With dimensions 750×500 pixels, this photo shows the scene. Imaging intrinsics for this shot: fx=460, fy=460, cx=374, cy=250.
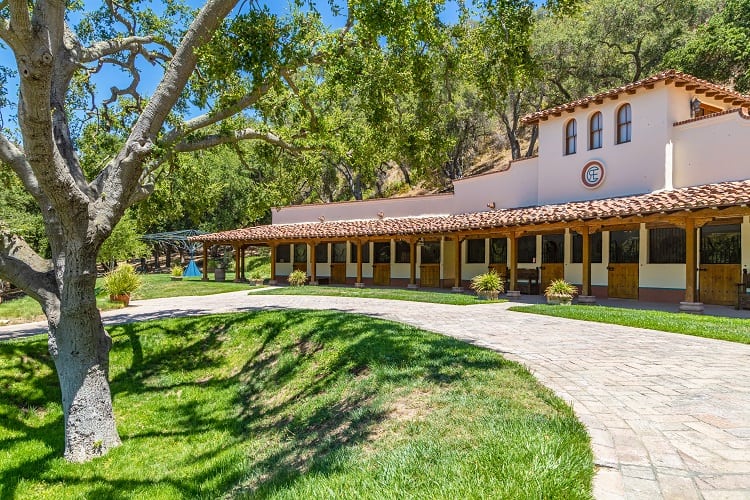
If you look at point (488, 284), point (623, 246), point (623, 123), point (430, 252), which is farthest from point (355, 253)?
point (623, 123)

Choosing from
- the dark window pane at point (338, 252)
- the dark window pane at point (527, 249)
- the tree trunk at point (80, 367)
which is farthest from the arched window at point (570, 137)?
the tree trunk at point (80, 367)

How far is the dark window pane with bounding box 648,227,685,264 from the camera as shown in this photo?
14.1 metres

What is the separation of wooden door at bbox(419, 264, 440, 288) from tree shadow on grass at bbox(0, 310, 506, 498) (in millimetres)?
11549

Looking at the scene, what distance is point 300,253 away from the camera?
2583cm

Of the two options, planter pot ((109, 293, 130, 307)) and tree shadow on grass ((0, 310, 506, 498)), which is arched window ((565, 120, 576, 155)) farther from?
planter pot ((109, 293, 130, 307))

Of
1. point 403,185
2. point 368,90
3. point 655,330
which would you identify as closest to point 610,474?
point 655,330

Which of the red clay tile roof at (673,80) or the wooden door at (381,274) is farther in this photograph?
the wooden door at (381,274)

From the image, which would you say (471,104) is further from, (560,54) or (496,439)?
(496,439)

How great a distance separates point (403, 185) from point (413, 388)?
3595 cm

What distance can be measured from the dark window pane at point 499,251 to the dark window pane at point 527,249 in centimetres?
56

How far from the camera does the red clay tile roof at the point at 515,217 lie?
37.7 ft

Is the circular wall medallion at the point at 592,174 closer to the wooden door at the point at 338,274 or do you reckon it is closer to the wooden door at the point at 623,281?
the wooden door at the point at 623,281

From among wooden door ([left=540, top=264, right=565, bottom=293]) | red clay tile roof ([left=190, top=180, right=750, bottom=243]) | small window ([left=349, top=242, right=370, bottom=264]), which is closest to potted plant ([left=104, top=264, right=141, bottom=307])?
red clay tile roof ([left=190, top=180, right=750, bottom=243])

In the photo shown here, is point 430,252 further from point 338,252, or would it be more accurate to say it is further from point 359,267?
point 338,252
